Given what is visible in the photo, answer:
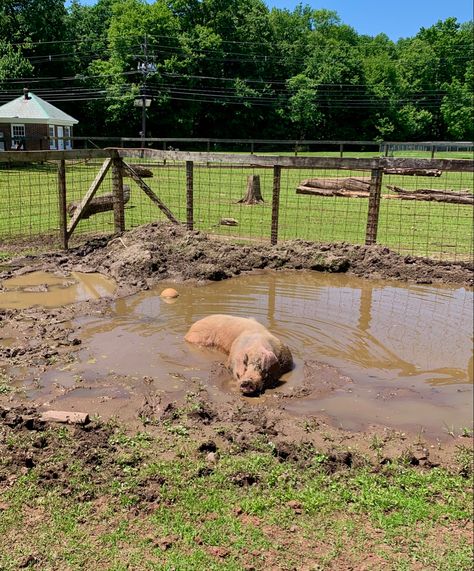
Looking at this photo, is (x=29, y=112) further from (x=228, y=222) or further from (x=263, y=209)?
(x=228, y=222)

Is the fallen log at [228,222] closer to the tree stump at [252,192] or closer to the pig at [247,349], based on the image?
the tree stump at [252,192]

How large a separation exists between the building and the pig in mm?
34766

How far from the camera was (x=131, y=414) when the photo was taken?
4.61 m

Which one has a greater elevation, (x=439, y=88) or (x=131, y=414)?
(x=439, y=88)

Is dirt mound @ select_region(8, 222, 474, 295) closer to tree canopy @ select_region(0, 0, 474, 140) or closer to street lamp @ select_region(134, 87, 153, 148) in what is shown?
street lamp @ select_region(134, 87, 153, 148)

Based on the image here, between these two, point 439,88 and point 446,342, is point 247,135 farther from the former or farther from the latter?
point 446,342

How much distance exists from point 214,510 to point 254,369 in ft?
6.05

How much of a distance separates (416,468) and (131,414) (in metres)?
2.16

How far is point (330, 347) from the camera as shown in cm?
616

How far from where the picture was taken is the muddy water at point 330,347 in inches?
194

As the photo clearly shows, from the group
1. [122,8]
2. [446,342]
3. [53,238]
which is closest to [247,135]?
[122,8]

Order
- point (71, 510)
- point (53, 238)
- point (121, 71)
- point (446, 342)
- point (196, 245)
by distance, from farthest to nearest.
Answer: point (121, 71) → point (53, 238) → point (196, 245) → point (446, 342) → point (71, 510)

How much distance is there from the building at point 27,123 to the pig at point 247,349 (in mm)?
34766

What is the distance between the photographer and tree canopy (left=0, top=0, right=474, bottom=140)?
5016cm
